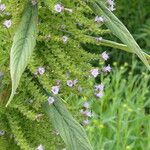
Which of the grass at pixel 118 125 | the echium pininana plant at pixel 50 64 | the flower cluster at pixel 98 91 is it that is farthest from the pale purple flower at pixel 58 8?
the grass at pixel 118 125

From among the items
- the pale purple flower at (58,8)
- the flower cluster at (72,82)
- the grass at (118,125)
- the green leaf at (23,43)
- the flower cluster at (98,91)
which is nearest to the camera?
the green leaf at (23,43)

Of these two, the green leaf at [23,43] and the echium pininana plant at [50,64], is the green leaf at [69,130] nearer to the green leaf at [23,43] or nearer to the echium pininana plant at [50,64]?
the echium pininana plant at [50,64]

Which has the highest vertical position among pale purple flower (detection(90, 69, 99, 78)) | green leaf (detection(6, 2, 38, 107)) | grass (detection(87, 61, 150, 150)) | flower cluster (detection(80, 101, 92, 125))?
green leaf (detection(6, 2, 38, 107))

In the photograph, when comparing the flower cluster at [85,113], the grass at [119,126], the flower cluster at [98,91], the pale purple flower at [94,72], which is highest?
the pale purple flower at [94,72]

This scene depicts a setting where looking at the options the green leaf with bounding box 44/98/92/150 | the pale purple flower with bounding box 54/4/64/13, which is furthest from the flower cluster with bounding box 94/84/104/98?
the pale purple flower with bounding box 54/4/64/13

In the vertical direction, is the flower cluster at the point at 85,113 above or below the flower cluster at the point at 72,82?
below

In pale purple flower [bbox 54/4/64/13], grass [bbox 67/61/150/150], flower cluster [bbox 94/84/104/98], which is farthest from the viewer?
grass [bbox 67/61/150/150]

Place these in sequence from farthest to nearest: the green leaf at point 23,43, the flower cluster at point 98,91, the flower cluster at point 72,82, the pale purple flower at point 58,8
Result: the flower cluster at point 98,91 < the flower cluster at point 72,82 < the pale purple flower at point 58,8 < the green leaf at point 23,43

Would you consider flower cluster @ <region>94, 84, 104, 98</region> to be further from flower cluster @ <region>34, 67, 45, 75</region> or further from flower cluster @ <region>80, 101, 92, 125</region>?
flower cluster @ <region>34, 67, 45, 75</region>
